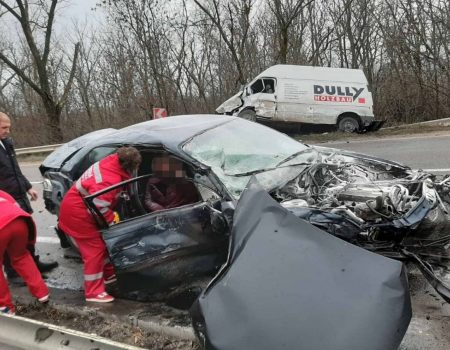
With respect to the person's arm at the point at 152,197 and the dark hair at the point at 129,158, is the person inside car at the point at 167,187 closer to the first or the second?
the person's arm at the point at 152,197

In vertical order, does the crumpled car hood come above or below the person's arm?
below

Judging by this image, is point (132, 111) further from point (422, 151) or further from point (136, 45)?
point (422, 151)

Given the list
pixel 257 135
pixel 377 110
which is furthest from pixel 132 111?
pixel 257 135

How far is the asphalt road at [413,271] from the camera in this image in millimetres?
2752

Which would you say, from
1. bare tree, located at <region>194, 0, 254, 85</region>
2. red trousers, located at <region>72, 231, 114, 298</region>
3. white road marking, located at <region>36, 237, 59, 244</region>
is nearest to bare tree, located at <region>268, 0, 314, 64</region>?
bare tree, located at <region>194, 0, 254, 85</region>

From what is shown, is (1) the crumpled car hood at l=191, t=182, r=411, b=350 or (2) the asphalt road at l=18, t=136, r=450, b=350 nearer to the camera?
(1) the crumpled car hood at l=191, t=182, r=411, b=350

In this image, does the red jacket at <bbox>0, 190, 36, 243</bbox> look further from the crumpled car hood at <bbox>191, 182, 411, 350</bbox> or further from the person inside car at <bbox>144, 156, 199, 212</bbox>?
the crumpled car hood at <bbox>191, 182, 411, 350</bbox>

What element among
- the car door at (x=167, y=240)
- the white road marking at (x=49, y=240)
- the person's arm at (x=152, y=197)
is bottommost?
the white road marking at (x=49, y=240)

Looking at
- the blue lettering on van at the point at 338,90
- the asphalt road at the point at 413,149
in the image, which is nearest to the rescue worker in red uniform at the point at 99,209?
the asphalt road at the point at 413,149

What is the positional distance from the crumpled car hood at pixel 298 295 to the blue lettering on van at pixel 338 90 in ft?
41.8

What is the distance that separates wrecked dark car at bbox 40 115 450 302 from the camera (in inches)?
119

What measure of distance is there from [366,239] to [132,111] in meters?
19.6

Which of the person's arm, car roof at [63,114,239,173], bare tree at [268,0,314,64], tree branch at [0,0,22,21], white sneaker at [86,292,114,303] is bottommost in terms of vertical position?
white sneaker at [86,292,114,303]

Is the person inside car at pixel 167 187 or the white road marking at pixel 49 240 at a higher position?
the person inside car at pixel 167 187
